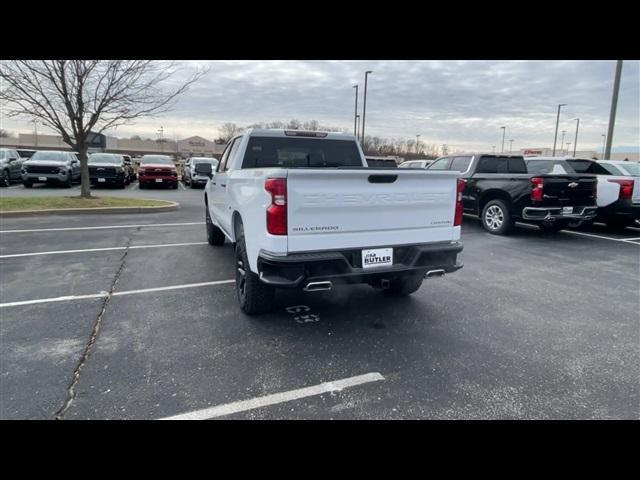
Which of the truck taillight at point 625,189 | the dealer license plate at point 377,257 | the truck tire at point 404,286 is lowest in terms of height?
the truck tire at point 404,286

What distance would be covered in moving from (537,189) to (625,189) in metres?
2.61

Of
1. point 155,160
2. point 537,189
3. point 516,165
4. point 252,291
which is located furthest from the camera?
point 155,160

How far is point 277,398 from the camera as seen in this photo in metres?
2.82

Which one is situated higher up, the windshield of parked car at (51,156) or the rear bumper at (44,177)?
the windshield of parked car at (51,156)

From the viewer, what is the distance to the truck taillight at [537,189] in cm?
845

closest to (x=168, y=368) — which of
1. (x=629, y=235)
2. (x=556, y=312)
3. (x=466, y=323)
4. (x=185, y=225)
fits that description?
(x=466, y=323)

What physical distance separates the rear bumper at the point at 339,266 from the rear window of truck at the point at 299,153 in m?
2.23

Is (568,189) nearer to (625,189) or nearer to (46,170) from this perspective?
(625,189)

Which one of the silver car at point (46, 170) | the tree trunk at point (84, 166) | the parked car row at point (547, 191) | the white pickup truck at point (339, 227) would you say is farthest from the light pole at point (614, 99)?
the silver car at point (46, 170)

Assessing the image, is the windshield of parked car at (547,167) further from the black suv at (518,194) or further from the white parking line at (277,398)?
the white parking line at (277,398)

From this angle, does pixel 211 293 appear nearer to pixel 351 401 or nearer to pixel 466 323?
pixel 351 401

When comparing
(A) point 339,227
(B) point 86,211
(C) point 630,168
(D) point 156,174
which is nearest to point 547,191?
(C) point 630,168

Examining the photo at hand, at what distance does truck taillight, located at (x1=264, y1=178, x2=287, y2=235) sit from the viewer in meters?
3.25
